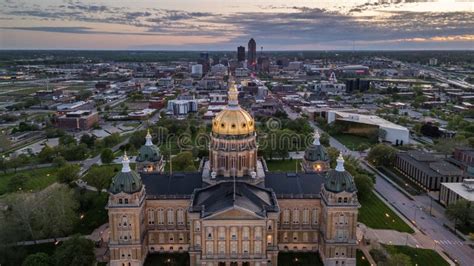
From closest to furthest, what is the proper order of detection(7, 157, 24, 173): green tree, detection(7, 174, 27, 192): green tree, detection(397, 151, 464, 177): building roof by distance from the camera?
detection(7, 174, 27, 192): green tree → detection(397, 151, 464, 177): building roof → detection(7, 157, 24, 173): green tree

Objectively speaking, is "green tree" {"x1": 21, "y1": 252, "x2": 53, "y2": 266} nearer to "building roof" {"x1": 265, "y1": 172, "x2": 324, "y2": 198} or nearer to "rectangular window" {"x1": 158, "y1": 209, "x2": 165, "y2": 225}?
"rectangular window" {"x1": 158, "y1": 209, "x2": 165, "y2": 225}

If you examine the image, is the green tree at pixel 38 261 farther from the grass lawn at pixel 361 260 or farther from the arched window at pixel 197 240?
the grass lawn at pixel 361 260

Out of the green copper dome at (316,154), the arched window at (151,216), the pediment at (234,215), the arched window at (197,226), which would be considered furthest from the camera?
the green copper dome at (316,154)

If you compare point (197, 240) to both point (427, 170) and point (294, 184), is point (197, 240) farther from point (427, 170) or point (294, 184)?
point (427, 170)

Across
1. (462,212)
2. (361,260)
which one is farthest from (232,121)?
(462,212)

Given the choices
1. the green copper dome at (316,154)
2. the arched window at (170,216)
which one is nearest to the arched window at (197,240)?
the arched window at (170,216)

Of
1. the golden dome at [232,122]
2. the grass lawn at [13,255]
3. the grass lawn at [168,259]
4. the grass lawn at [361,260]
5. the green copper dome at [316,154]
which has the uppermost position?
the golden dome at [232,122]

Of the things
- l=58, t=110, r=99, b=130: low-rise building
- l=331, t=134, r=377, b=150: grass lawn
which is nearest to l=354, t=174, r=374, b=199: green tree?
l=331, t=134, r=377, b=150: grass lawn
